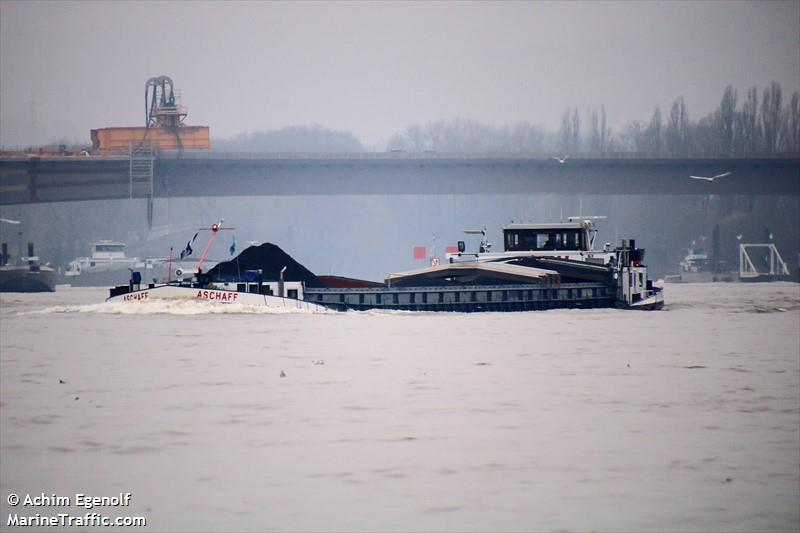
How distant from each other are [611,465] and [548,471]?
134 cm

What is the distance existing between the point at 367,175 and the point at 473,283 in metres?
82.3

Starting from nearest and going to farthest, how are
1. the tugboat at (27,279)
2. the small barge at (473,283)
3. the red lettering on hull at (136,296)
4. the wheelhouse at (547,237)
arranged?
the red lettering on hull at (136,296), the small barge at (473,283), the wheelhouse at (547,237), the tugboat at (27,279)

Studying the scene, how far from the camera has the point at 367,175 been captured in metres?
169

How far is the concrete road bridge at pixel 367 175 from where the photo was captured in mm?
158500

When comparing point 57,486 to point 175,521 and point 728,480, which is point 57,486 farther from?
point 728,480

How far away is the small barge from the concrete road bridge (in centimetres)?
6883

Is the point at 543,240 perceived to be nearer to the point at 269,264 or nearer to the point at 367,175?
the point at 269,264

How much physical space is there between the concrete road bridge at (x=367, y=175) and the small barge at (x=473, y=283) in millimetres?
68826

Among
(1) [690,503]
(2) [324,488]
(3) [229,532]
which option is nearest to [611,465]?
(1) [690,503]

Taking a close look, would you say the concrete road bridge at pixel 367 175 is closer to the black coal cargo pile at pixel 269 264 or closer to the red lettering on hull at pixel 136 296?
the black coal cargo pile at pixel 269 264

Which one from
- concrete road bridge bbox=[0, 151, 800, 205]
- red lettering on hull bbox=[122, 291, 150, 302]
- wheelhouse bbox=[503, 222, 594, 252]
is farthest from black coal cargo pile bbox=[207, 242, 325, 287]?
concrete road bridge bbox=[0, 151, 800, 205]

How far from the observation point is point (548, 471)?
77.0 ft

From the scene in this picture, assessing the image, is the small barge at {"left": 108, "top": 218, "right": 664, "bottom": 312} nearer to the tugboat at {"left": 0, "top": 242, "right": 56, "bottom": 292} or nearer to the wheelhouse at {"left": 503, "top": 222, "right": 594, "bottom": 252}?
the wheelhouse at {"left": 503, "top": 222, "right": 594, "bottom": 252}

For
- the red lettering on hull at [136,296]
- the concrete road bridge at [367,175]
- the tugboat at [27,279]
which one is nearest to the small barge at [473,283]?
the red lettering on hull at [136,296]
